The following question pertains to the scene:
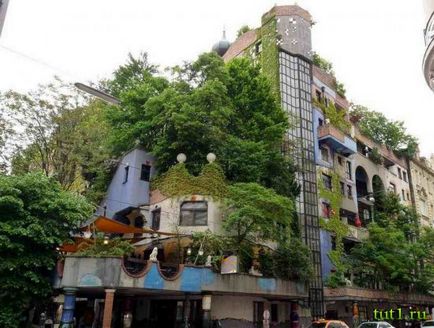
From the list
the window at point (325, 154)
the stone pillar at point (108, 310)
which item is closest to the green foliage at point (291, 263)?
the stone pillar at point (108, 310)

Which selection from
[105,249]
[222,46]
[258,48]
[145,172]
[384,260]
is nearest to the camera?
[105,249]

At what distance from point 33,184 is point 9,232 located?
2528mm

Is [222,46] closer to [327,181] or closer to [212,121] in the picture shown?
[327,181]

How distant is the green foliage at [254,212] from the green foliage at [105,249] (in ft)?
18.8

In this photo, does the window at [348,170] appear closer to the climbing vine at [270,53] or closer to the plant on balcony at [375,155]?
the plant on balcony at [375,155]

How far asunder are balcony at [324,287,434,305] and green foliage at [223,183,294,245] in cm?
825

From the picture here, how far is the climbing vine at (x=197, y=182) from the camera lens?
25.7m

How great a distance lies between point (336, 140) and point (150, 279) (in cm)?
2295

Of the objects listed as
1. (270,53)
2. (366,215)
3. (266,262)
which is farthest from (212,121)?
(366,215)

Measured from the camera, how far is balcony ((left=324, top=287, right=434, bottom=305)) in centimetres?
3035

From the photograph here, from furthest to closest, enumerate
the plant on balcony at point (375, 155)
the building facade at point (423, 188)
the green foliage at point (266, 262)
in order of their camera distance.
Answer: the building facade at point (423, 188)
the plant on balcony at point (375, 155)
the green foliage at point (266, 262)

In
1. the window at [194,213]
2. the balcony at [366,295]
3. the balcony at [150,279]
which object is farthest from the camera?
the balcony at [366,295]

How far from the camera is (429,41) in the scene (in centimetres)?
1094

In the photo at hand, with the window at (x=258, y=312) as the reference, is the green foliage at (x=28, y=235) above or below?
above
